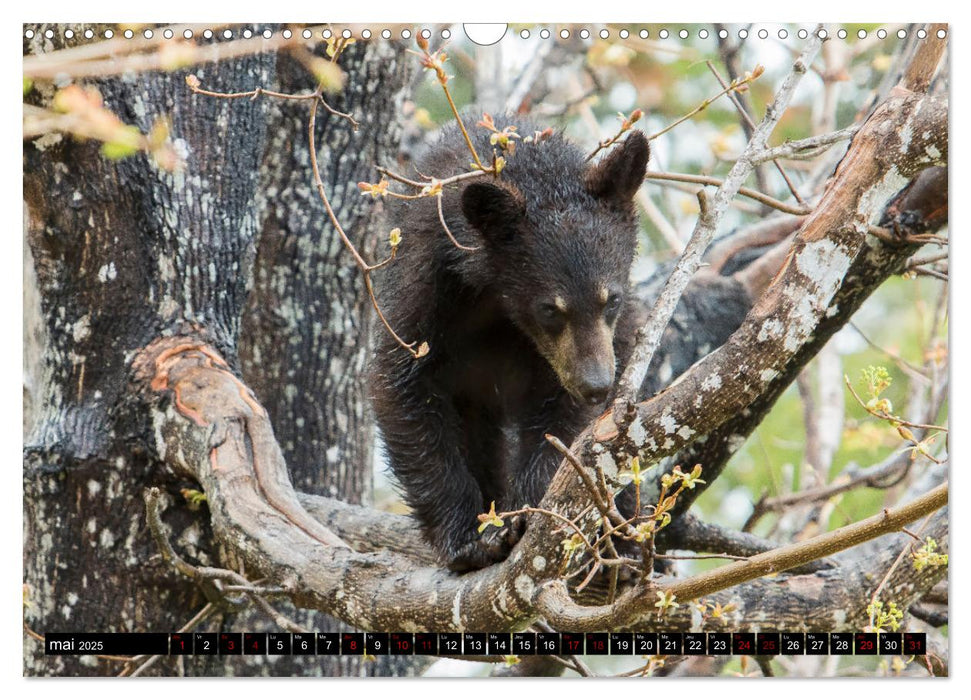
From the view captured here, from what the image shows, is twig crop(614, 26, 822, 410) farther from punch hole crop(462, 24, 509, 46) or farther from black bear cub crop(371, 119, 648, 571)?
punch hole crop(462, 24, 509, 46)

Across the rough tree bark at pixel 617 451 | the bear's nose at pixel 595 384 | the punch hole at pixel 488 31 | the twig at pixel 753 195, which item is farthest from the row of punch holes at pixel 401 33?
the bear's nose at pixel 595 384

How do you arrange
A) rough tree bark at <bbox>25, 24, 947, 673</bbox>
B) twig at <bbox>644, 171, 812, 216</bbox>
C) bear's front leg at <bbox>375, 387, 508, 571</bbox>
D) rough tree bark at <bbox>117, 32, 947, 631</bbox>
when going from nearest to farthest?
rough tree bark at <bbox>117, 32, 947, 631</bbox>, twig at <bbox>644, 171, 812, 216</bbox>, rough tree bark at <bbox>25, 24, 947, 673</bbox>, bear's front leg at <bbox>375, 387, 508, 571</bbox>

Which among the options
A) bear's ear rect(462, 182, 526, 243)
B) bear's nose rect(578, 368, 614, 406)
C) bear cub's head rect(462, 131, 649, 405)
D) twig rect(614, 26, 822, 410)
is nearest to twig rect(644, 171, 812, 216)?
twig rect(614, 26, 822, 410)

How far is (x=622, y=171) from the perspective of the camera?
161 inches

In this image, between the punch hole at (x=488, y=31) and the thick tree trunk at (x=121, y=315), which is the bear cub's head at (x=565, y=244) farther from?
the thick tree trunk at (x=121, y=315)

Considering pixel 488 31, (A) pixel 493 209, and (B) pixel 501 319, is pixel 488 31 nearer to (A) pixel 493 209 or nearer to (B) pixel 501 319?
(A) pixel 493 209

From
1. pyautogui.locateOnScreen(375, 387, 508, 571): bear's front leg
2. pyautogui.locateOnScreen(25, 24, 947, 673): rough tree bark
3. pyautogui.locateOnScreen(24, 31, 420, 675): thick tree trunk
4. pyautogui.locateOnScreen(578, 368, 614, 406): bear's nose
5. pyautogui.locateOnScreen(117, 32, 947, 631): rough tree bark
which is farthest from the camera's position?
pyautogui.locateOnScreen(24, 31, 420, 675): thick tree trunk

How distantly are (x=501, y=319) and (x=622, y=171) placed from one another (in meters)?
0.81

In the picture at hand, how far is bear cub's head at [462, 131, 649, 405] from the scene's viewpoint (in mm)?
3939

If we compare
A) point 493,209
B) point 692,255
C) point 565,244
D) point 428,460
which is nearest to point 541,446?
→ point 428,460

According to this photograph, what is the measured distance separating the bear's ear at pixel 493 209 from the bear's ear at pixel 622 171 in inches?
12.2

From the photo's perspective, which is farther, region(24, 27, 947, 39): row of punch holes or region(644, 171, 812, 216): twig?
region(24, 27, 947, 39): row of punch holes

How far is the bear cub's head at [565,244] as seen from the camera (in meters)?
3.94

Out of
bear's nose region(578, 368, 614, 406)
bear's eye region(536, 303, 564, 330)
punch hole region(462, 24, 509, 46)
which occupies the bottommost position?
bear's nose region(578, 368, 614, 406)
